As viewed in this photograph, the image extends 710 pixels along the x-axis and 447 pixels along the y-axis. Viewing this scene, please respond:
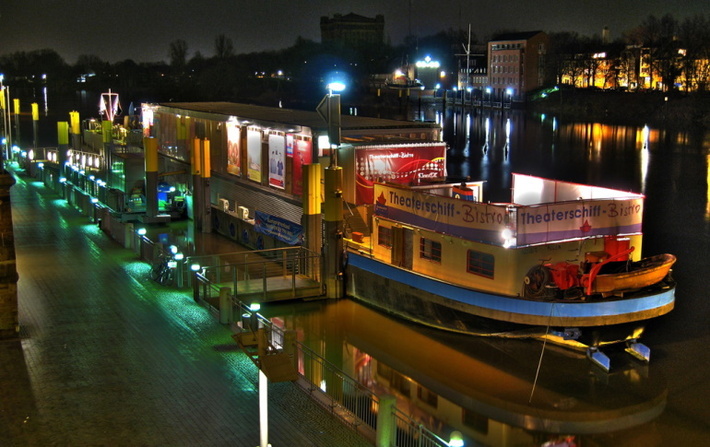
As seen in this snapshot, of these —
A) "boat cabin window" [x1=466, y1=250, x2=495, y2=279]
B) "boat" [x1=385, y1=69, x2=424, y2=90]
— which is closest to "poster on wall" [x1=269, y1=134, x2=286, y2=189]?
"boat cabin window" [x1=466, y1=250, x2=495, y2=279]

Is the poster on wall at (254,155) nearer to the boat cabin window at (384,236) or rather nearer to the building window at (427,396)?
the boat cabin window at (384,236)

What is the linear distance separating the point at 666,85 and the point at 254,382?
113 metres

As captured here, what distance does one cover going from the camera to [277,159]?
27.5 m

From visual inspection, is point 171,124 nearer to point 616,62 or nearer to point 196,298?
point 196,298

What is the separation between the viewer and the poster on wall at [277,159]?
2716 centimetres

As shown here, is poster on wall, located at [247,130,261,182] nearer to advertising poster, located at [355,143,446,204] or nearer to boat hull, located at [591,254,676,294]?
advertising poster, located at [355,143,446,204]

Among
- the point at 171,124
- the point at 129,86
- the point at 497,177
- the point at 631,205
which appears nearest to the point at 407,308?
the point at 631,205

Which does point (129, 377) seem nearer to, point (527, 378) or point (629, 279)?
point (527, 378)

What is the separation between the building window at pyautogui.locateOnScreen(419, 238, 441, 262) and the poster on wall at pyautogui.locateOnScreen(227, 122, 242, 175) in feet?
37.7

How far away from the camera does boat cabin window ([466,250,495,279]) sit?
19812 millimetres

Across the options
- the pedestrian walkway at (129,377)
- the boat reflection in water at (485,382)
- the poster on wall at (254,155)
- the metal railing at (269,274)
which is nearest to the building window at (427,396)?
the boat reflection in water at (485,382)

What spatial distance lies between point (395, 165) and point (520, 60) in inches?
4637

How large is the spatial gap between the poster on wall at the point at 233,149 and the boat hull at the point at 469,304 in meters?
9.55

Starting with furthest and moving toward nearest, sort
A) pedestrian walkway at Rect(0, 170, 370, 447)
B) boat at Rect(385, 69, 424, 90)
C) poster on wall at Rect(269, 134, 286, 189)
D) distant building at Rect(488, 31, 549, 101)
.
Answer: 1. distant building at Rect(488, 31, 549, 101)
2. boat at Rect(385, 69, 424, 90)
3. poster on wall at Rect(269, 134, 286, 189)
4. pedestrian walkway at Rect(0, 170, 370, 447)
